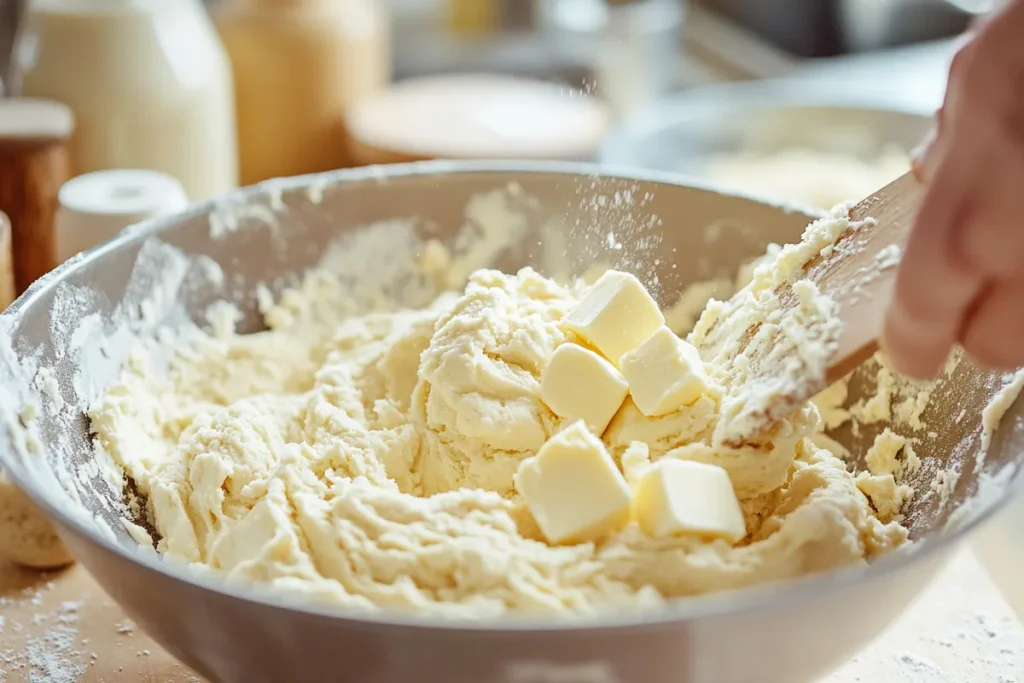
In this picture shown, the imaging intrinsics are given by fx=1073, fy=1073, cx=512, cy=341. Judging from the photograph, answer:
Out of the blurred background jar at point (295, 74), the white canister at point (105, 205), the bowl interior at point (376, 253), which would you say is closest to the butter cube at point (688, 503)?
the bowl interior at point (376, 253)

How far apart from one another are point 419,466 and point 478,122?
114cm

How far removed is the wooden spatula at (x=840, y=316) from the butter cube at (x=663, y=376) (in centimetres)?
4

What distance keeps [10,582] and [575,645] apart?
761 millimetres

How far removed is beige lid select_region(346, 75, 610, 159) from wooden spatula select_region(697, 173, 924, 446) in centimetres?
95

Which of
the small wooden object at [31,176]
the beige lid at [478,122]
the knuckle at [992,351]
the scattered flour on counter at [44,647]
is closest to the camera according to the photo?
the knuckle at [992,351]

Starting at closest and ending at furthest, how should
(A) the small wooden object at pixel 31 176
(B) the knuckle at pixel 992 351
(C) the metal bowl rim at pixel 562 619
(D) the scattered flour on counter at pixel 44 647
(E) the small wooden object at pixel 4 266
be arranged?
1. (C) the metal bowl rim at pixel 562 619
2. (B) the knuckle at pixel 992 351
3. (D) the scattered flour on counter at pixel 44 647
4. (E) the small wooden object at pixel 4 266
5. (A) the small wooden object at pixel 31 176

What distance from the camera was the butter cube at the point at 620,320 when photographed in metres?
1.05

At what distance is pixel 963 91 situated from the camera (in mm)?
779

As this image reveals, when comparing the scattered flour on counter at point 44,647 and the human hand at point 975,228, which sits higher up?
the human hand at point 975,228

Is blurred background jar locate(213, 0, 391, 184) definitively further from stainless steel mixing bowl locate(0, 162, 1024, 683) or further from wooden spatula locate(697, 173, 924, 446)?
wooden spatula locate(697, 173, 924, 446)

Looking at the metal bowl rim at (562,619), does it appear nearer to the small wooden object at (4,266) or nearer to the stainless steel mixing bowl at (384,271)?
the stainless steel mixing bowl at (384,271)

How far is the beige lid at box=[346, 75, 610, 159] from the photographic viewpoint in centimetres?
195

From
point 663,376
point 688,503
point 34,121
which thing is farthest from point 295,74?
point 688,503

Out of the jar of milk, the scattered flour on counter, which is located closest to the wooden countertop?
the scattered flour on counter
